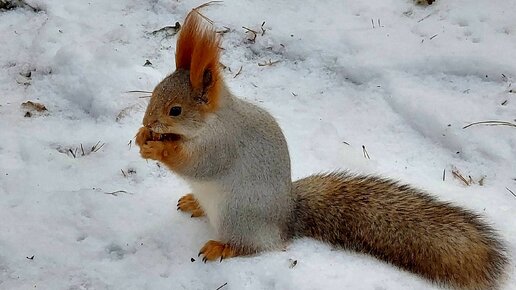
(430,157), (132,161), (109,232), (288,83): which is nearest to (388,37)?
(288,83)

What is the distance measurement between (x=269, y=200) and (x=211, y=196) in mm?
186

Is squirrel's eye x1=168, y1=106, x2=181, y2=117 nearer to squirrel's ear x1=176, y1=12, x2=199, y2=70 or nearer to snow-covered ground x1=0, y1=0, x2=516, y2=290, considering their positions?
squirrel's ear x1=176, y1=12, x2=199, y2=70

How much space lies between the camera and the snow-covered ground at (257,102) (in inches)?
87.6

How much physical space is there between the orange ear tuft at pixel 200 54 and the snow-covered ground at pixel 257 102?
56cm

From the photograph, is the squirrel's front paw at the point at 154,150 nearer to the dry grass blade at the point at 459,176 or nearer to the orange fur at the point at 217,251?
the orange fur at the point at 217,251

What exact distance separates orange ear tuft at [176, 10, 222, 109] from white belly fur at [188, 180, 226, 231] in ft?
0.97

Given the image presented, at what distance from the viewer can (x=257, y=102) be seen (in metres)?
3.09

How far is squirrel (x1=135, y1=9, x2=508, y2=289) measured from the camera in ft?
7.00

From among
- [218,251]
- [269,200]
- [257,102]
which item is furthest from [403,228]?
[257,102]

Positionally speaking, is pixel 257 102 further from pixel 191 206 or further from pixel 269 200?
pixel 269 200

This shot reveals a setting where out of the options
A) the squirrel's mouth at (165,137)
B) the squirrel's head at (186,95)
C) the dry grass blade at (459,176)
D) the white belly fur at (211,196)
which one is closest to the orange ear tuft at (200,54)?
the squirrel's head at (186,95)

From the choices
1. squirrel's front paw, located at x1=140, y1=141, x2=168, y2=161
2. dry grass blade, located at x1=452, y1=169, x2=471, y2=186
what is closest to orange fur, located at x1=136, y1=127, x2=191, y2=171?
squirrel's front paw, located at x1=140, y1=141, x2=168, y2=161

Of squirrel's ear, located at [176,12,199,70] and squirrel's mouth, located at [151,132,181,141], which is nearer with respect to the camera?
squirrel's ear, located at [176,12,199,70]

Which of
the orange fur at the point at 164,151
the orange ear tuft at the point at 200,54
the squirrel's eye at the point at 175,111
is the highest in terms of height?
the orange ear tuft at the point at 200,54
